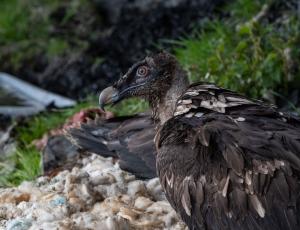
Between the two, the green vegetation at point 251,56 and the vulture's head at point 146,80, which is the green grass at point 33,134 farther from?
the vulture's head at point 146,80

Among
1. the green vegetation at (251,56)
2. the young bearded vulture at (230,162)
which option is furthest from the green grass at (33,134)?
the young bearded vulture at (230,162)

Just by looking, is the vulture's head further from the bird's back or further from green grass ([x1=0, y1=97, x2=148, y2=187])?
green grass ([x1=0, y1=97, x2=148, y2=187])

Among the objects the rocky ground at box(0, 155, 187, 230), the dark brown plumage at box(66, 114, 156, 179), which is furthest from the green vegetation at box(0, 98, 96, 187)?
the rocky ground at box(0, 155, 187, 230)

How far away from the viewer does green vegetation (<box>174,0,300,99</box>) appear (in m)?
5.69

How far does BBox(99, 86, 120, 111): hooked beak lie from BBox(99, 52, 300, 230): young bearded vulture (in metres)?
0.42

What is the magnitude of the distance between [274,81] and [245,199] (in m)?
2.64

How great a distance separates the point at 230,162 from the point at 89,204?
0.92 meters

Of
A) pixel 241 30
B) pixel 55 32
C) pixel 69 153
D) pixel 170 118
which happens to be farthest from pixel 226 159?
pixel 55 32

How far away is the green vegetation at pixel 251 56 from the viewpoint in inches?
224

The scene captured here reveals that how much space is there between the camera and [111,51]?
884cm

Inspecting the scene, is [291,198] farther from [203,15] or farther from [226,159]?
[203,15]

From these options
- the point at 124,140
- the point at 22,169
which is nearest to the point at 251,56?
the point at 124,140

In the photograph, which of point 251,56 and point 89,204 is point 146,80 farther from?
point 251,56

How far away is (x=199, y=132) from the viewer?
3383 millimetres
